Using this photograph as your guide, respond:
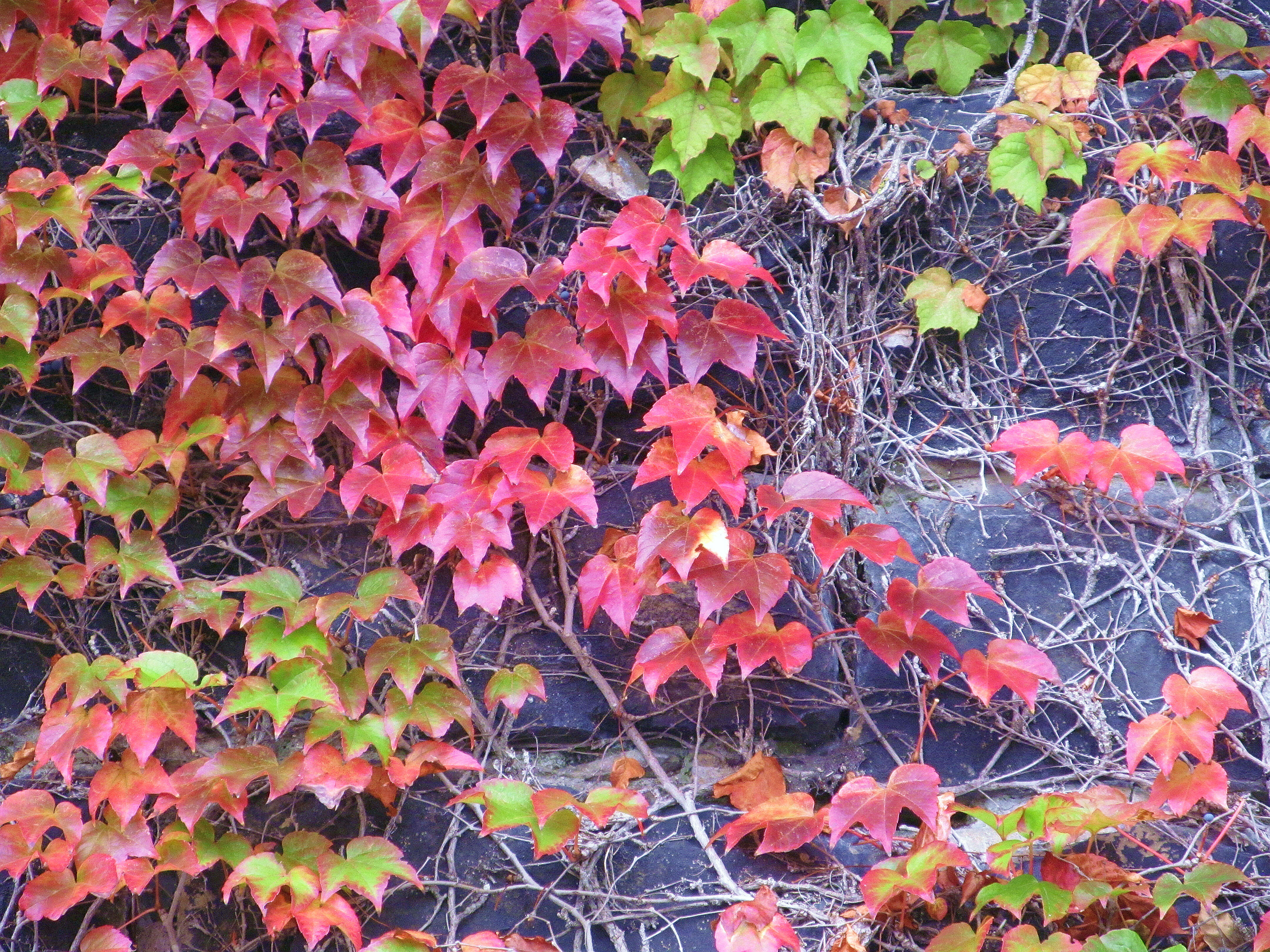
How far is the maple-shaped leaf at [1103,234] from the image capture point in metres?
1.85

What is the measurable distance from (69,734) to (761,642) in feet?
4.08

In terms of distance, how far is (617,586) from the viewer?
1.78 m

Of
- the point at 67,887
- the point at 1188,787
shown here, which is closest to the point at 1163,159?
the point at 1188,787

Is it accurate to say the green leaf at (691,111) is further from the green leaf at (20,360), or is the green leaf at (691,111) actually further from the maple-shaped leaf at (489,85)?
the green leaf at (20,360)

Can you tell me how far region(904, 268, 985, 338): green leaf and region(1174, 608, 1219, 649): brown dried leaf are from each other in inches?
25.8

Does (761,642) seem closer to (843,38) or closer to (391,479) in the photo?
(391,479)

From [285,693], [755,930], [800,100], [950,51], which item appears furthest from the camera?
[950,51]

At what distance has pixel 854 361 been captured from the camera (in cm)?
192

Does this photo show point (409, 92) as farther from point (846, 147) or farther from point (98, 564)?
point (98, 564)

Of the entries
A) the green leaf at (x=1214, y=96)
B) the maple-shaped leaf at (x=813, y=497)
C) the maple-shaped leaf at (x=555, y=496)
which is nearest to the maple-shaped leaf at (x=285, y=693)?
the maple-shaped leaf at (x=555, y=496)

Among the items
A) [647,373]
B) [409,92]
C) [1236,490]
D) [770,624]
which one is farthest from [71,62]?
[1236,490]

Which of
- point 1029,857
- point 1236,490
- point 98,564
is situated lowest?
point 1029,857

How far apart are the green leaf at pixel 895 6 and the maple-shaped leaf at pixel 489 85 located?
709 millimetres

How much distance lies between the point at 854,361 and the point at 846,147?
428 millimetres
